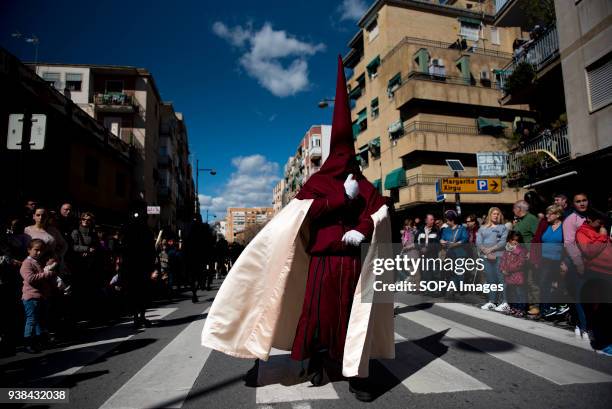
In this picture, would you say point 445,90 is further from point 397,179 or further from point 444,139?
point 397,179

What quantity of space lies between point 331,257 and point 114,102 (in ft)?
107

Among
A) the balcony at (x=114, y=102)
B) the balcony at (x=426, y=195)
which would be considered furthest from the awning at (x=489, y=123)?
the balcony at (x=114, y=102)

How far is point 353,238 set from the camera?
327cm

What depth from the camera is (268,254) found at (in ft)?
12.0

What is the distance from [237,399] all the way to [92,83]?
34.9 metres

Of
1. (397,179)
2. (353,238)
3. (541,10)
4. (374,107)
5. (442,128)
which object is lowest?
(353,238)

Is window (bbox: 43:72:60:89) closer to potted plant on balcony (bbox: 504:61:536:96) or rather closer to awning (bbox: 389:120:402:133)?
awning (bbox: 389:120:402:133)

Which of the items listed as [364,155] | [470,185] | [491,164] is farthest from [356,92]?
[470,185]

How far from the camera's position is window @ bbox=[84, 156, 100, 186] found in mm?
21844

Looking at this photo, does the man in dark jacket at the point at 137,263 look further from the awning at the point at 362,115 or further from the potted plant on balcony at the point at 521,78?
the awning at the point at 362,115

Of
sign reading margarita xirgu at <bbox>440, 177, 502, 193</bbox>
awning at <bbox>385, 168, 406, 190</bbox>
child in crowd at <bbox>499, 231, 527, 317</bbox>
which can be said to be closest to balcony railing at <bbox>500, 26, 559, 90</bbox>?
sign reading margarita xirgu at <bbox>440, 177, 502, 193</bbox>

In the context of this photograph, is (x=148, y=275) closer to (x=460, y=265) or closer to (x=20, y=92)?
(x=460, y=265)

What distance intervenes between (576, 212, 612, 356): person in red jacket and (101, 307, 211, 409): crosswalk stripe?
4.32 metres

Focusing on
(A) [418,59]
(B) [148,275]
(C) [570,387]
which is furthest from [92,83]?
(C) [570,387]
